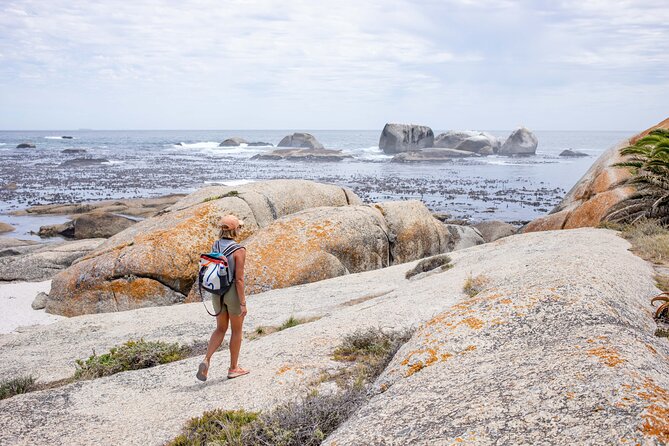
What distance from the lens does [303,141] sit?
106m

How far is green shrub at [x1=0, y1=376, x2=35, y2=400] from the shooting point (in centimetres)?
631

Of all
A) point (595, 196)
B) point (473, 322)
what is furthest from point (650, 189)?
point (473, 322)

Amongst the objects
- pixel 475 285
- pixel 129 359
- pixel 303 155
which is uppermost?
pixel 303 155

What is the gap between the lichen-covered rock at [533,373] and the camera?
3035 millimetres

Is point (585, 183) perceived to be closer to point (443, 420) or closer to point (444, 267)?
point (444, 267)

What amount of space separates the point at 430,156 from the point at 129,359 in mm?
76797

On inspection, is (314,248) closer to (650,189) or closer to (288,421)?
(650,189)

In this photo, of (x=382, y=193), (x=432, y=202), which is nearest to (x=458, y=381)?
(x=432, y=202)

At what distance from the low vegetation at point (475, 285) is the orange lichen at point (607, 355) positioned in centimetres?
319

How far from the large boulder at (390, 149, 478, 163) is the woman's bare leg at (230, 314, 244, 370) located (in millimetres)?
69880

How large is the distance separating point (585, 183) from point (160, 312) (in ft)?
42.1

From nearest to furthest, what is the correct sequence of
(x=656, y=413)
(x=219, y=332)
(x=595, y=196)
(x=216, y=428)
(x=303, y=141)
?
1. (x=656, y=413)
2. (x=216, y=428)
3. (x=219, y=332)
4. (x=595, y=196)
5. (x=303, y=141)

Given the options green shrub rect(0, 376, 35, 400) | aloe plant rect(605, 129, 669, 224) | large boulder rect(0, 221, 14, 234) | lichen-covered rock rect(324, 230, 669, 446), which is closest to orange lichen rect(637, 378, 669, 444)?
lichen-covered rock rect(324, 230, 669, 446)

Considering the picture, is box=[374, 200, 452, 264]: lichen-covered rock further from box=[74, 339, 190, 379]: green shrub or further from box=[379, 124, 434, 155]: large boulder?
box=[379, 124, 434, 155]: large boulder
